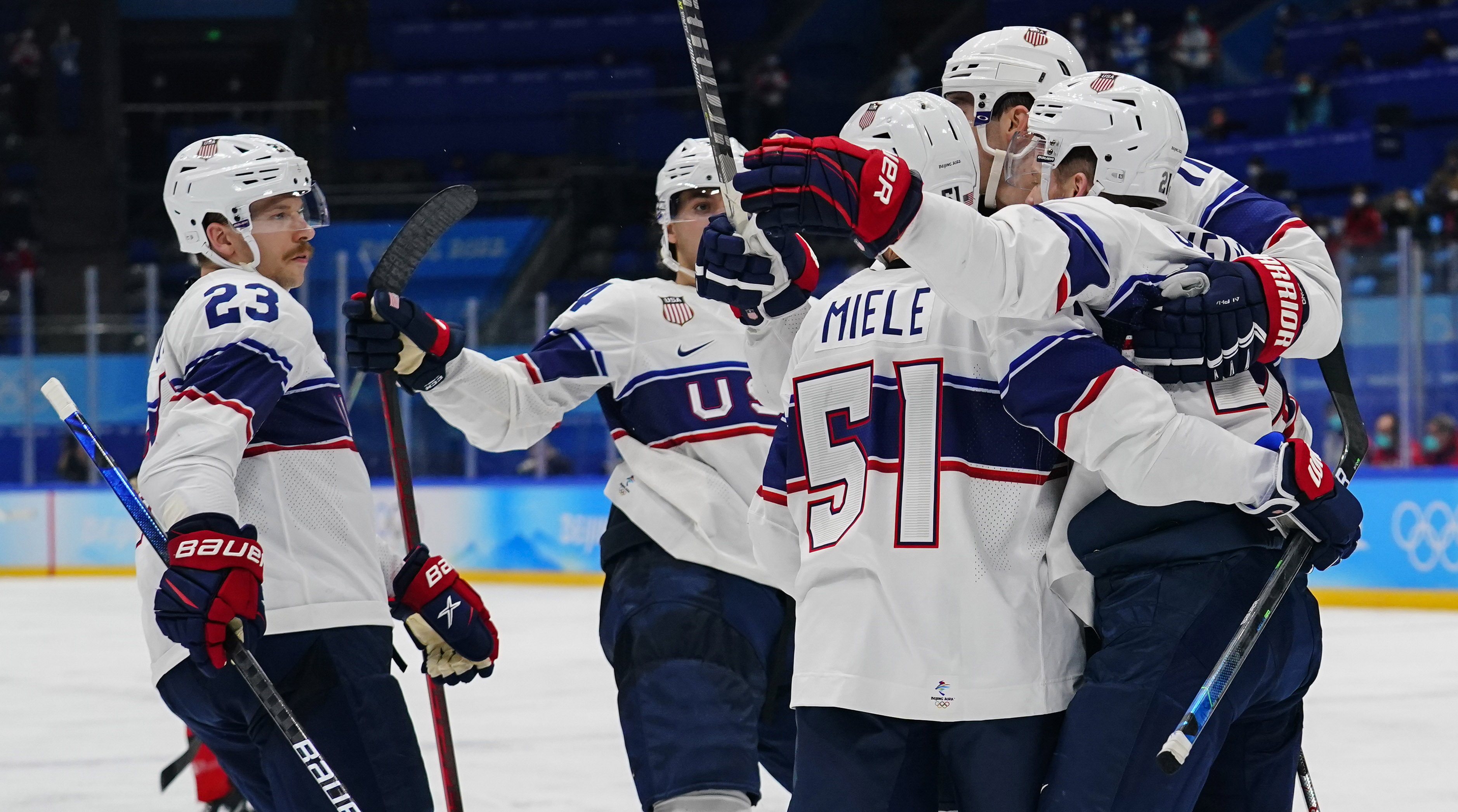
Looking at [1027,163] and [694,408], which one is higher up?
[1027,163]

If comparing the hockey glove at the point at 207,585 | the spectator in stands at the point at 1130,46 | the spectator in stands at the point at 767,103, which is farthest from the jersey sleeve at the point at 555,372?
the spectator in stands at the point at 767,103

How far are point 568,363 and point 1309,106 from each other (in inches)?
401

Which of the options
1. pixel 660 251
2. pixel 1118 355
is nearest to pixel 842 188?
pixel 1118 355

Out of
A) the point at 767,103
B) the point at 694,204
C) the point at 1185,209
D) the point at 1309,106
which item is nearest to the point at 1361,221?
the point at 1309,106

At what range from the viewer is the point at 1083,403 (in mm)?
1850

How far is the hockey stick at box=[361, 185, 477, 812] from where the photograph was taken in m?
2.63

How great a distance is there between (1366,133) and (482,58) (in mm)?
8156

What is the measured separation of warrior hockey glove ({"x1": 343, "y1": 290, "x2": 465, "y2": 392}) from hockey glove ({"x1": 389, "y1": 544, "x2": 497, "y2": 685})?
0.95ft

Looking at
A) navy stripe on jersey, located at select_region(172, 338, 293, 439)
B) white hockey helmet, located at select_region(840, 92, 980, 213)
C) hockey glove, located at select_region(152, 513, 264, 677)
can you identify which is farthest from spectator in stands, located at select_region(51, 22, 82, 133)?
white hockey helmet, located at select_region(840, 92, 980, 213)

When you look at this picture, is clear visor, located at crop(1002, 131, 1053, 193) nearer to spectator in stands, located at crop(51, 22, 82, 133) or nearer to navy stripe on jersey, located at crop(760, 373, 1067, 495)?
navy stripe on jersey, located at crop(760, 373, 1067, 495)

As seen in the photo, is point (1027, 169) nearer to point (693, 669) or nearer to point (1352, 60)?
point (693, 669)

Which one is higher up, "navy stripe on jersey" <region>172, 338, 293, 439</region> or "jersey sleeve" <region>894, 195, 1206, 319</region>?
"jersey sleeve" <region>894, 195, 1206, 319</region>

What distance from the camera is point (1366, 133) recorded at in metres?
Result: 11.3

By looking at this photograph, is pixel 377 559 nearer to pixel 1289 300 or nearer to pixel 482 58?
pixel 1289 300
